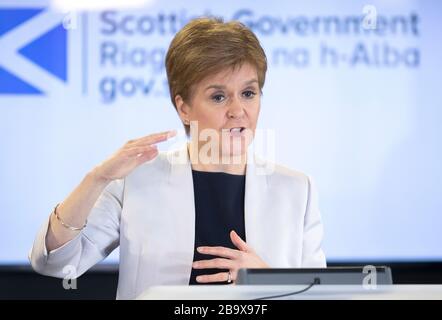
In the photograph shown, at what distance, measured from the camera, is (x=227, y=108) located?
7.10 feet

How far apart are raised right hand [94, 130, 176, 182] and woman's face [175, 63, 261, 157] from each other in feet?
1.19

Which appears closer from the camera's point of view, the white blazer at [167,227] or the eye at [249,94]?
the white blazer at [167,227]

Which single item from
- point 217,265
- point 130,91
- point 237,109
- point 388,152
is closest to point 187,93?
point 237,109

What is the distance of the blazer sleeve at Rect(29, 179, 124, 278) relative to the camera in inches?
78.0

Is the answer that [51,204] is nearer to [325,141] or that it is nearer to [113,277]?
[113,277]

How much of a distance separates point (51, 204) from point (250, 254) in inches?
61.0

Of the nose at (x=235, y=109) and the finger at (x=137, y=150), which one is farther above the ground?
the nose at (x=235, y=109)

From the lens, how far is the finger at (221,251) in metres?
1.92

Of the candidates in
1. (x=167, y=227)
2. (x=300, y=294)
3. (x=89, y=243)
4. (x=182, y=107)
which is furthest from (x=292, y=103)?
(x=300, y=294)

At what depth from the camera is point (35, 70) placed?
3.26 metres

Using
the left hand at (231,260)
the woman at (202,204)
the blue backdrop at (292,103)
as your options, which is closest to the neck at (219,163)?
the woman at (202,204)

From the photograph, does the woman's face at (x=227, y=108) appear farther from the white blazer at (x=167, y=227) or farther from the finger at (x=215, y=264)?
the finger at (x=215, y=264)

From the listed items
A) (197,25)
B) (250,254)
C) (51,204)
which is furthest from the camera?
(51,204)

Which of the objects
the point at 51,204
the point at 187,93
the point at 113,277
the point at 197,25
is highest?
the point at 197,25
